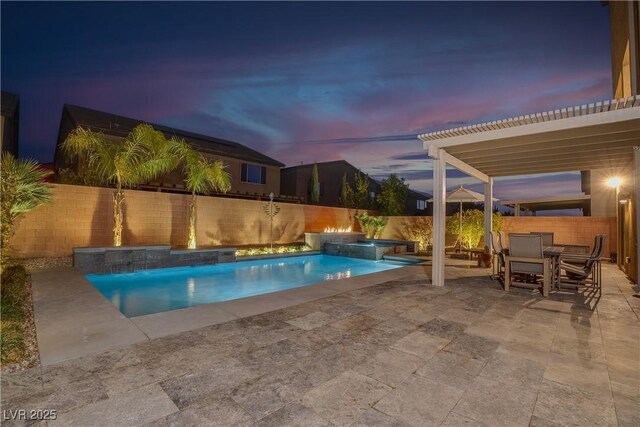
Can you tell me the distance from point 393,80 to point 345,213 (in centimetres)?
874

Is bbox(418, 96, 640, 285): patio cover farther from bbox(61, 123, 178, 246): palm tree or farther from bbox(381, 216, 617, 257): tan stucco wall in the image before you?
bbox(61, 123, 178, 246): palm tree

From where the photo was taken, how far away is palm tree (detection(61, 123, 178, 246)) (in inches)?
345

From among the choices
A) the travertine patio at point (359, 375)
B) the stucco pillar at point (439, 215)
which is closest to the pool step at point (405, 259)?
the stucco pillar at point (439, 215)

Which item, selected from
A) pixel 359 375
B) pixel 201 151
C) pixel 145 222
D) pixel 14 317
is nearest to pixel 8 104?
pixel 201 151

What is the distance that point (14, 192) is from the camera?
4.90 metres

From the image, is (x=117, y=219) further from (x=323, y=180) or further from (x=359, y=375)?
(x=323, y=180)

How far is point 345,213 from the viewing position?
18.3 m

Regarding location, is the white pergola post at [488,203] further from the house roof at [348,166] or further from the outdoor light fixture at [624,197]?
the house roof at [348,166]

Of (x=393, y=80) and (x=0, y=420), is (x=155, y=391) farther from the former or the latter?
(x=393, y=80)

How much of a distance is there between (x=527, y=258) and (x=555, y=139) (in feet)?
8.14

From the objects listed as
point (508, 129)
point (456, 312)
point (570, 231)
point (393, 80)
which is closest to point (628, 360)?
point (456, 312)

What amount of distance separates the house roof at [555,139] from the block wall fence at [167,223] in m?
3.63

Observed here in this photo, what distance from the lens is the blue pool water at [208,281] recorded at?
633 centimetres

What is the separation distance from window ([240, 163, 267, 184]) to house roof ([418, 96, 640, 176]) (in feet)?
44.9
